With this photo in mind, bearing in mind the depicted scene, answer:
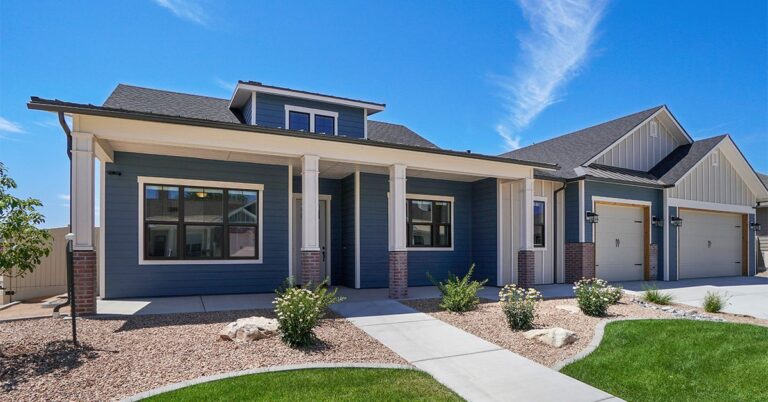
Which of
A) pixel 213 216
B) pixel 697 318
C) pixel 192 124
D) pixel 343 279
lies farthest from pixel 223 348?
pixel 697 318

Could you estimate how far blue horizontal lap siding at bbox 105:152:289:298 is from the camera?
9.00 metres

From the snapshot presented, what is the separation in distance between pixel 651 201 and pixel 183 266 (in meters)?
14.5

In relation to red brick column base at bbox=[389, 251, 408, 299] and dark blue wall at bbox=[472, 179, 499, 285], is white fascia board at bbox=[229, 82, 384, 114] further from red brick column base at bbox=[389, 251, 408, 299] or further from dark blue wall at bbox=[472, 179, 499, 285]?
red brick column base at bbox=[389, 251, 408, 299]

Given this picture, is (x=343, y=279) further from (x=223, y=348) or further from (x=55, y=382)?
(x=55, y=382)

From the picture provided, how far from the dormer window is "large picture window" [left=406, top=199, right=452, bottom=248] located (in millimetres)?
3127

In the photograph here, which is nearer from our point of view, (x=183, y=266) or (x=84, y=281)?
(x=84, y=281)

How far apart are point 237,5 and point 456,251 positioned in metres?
8.57

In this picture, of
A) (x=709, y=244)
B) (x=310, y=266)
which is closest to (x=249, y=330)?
(x=310, y=266)

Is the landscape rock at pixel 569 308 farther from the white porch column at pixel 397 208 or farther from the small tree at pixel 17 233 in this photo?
the small tree at pixel 17 233

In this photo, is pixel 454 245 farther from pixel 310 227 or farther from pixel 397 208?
pixel 310 227

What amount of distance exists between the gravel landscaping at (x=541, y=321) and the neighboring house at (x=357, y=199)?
6.19 feet

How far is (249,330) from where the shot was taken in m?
5.69

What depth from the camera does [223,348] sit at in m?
5.31

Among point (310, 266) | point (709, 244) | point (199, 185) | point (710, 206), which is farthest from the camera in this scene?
point (709, 244)
